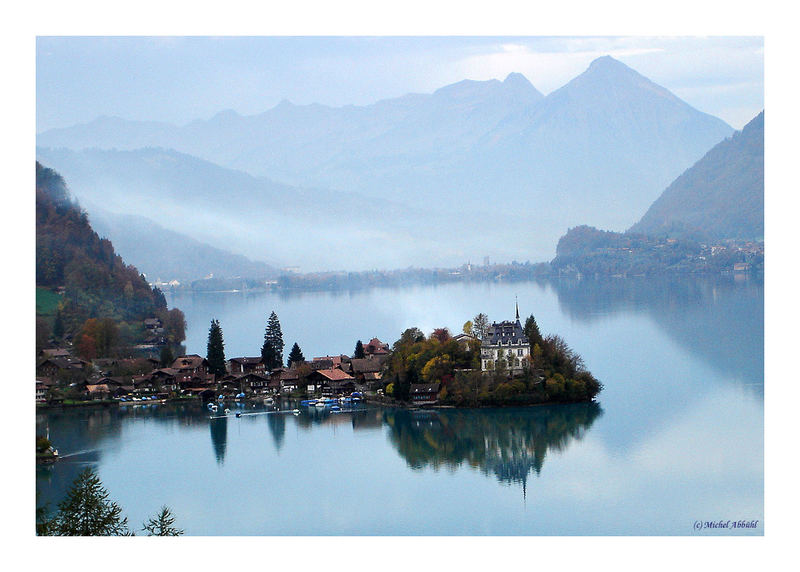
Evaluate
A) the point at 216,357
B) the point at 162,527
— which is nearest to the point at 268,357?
the point at 216,357

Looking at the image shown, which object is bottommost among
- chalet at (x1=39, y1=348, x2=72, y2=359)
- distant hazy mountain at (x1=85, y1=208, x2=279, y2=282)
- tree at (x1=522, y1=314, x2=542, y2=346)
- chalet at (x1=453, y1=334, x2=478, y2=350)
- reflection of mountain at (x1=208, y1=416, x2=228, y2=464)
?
reflection of mountain at (x1=208, y1=416, x2=228, y2=464)

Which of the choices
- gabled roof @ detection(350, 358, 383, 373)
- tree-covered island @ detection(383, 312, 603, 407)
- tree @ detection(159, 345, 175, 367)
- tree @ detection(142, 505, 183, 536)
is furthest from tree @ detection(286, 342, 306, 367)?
tree @ detection(142, 505, 183, 536)

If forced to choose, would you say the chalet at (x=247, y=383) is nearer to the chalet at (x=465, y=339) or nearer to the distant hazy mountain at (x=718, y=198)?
the chalet at (x=465, y=339)

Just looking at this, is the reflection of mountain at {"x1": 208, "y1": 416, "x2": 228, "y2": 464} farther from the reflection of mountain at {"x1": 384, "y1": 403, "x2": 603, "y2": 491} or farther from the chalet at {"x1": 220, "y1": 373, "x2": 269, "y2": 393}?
the reflection of mountain at {"x1": 384, "y1": 403, "x2": 603, "y2": 491}

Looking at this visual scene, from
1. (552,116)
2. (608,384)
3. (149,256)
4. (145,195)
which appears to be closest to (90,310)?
(608,384)

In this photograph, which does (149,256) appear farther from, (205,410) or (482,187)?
(205,410)

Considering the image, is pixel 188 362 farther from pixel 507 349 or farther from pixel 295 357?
pixel 507 349
